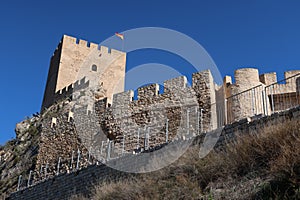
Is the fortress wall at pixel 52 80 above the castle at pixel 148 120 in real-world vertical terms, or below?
above

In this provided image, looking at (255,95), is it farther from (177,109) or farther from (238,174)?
(238,174)

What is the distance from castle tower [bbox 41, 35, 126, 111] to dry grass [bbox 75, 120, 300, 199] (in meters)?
20.0

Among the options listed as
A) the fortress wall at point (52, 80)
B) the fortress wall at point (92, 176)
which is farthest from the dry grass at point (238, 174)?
the fortress wall at point (52, 80)

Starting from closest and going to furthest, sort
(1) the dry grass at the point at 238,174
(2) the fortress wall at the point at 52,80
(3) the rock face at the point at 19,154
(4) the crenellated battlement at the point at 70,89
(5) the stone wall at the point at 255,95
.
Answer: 1. (1) the dry grass at the point at 238,174
2. (5) the stone wall at the point at 255,95
3. (3) the rock face at the point at 19,154
4. (4) the crenellated battlement at the point at 70,89
5. (2) the fortress wall at the point at 52,80

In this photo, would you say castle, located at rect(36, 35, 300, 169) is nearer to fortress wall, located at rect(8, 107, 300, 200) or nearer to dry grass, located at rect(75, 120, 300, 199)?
fortress wall, located at rect(8, 107, 300, 200)

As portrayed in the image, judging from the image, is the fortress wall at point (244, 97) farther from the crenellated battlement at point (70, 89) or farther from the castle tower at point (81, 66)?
the castle tower at point (81, 66)

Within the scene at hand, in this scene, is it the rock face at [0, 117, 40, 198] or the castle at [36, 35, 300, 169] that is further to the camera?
the rock face at [0, 117, 40, 198]

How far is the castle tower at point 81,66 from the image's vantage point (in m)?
29.0

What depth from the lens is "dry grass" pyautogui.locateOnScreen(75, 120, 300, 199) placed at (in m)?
6.24

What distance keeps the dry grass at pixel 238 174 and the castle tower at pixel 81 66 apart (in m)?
20.0

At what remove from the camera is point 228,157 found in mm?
7766

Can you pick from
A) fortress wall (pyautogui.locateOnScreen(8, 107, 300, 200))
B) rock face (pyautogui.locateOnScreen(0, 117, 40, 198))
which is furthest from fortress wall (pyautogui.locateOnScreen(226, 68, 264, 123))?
rock face (pyautogui.locateOnScreen(0, 117, 40, 198))

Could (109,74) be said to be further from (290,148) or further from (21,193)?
(290,148)

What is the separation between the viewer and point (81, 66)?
29922mm
